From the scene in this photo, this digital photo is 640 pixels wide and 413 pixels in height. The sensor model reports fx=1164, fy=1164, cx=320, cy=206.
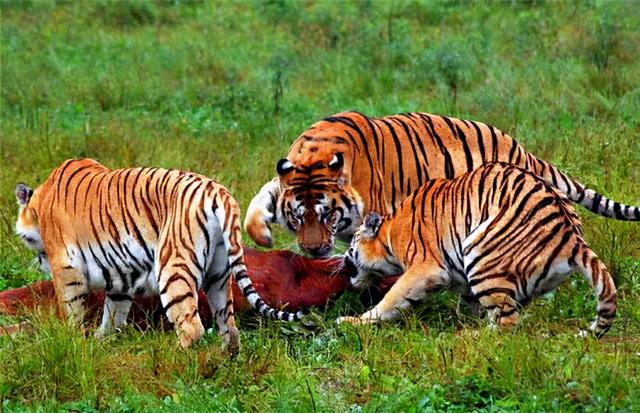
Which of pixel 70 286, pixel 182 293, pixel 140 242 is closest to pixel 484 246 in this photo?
pixel 182 293

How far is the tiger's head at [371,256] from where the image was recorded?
613 cm

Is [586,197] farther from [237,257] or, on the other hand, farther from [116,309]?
[116,309]

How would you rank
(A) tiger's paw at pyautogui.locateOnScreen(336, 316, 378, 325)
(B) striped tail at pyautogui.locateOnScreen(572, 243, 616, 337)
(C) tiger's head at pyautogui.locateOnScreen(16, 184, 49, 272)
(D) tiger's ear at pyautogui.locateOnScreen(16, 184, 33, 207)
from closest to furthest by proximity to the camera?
1. (B) striped tail at pyautogui.locateOnScreen(572, 243, 616, 337)
2. (A) tiger's paw at pyautogui.locateOnScreen(336, 316, 378, 325)
3. (C) tiger's head at pyautogui.locateOnScreen(16, 184, 49, 272)
4. (D) tiger's ear at pyautogui.locateOnScreen(16, 184, 33, 207)

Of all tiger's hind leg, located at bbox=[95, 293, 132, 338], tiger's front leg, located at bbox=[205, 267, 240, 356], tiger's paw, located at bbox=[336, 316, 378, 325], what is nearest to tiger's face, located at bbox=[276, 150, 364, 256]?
tiger's paw, located at bbox=[336, 316, 378, 325]

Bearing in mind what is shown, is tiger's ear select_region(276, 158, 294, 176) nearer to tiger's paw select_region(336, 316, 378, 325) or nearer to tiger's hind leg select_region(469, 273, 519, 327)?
tiger's paw select_region(336, 316, 378, 325)

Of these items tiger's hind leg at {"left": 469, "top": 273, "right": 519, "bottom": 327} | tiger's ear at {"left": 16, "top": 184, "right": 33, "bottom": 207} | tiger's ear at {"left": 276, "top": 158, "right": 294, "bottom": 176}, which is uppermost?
tiger's ear at {"left": 276, "top": 158, "right": 294, "bottom": 176}

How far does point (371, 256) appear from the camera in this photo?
615 centimetres

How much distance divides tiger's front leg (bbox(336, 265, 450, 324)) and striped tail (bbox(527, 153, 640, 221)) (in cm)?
105

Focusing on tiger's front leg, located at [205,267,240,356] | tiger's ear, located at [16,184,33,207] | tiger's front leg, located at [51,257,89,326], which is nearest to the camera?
tiger's front leg, located at [205,267,240,356]

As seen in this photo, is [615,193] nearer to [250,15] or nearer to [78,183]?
[78,183]

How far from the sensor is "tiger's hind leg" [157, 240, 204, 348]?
5.37 m

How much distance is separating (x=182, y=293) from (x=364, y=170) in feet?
5.50

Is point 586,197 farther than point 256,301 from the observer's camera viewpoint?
Yes

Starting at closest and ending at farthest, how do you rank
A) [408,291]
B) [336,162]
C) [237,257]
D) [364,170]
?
1. [237,257]
2. [408,291]
3. [336,162]
4. [364,170]
